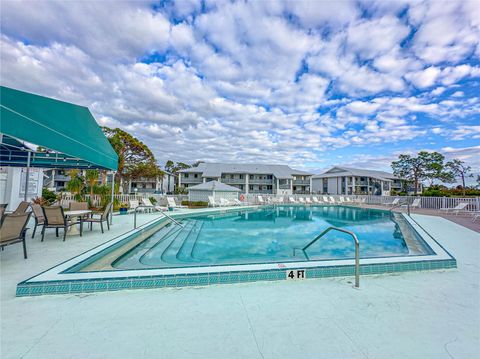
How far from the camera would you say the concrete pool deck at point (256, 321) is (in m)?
1.91

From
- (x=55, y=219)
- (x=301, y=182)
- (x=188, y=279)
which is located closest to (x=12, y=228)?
(x=55, y=219)

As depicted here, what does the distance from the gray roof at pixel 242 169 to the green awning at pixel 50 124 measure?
2773cm

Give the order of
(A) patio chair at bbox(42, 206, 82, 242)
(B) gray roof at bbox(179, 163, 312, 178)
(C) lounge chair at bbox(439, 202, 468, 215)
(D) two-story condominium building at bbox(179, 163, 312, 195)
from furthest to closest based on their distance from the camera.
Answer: (D) two-story condominium building at bbox(179, 163, 312, 195) < (B) gray roof at bbox(179, 163, 312, 178) < (C) lounge chair at bbox(439, 202, 468, 215) < (A) patio chair at bbox(42, 206, 82, 242)

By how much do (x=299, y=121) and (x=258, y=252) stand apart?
831 inches

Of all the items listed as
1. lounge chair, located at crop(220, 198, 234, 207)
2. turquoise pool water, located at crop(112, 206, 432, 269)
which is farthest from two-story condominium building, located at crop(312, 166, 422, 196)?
turquoise pool water, located at crop(112, 206, 432, 269)

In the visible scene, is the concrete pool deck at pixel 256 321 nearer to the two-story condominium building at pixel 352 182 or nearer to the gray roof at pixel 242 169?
the gray roof at pixel 242 169

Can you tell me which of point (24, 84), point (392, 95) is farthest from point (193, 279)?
point (392, 95)

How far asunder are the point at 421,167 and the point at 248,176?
1021 inches

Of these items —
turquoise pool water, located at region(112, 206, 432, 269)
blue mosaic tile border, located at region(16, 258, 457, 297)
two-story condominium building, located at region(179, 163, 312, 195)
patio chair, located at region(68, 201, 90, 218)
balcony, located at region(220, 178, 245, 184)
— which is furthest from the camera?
balcony, located at region(220, 178, 245, 184)

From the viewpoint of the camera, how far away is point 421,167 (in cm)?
3209

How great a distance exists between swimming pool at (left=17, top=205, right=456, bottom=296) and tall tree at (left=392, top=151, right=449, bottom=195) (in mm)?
29872

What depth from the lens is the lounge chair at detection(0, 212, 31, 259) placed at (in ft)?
12.9

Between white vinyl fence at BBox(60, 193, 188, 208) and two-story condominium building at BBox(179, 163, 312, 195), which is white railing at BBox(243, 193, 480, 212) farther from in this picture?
two-story condominium building at BBox(179, 163, 312, 195)

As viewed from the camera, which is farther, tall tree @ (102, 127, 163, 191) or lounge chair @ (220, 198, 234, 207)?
tall tree @ (102, 127, 163, 191)
